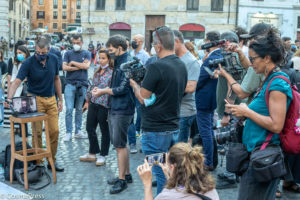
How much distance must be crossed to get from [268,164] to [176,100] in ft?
4.17

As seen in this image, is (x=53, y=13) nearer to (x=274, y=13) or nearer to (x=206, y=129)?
(x=274, y=13)

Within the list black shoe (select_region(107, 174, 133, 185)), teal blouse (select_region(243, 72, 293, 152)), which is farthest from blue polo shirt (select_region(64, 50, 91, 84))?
teal blouse (select_region(243, 72, 293, 152))

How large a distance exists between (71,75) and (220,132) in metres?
4.81

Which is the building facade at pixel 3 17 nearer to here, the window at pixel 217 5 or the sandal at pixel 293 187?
the window at pixel 217 5

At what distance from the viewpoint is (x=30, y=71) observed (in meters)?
5.70

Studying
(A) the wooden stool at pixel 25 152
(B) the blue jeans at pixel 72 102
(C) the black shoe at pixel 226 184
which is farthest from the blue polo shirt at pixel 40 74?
(C) the black shoe at pixel 226 184

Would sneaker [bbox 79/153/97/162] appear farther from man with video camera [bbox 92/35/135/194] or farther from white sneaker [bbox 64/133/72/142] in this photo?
white sneaker [bbox 64/133/72/142]

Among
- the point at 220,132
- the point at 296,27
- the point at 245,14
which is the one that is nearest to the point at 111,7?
the point at 245,14

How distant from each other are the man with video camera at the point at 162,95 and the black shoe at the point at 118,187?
1209 millimetres

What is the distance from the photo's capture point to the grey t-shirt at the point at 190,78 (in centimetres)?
496

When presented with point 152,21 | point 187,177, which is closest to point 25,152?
point 187,177

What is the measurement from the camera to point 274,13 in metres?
29.9

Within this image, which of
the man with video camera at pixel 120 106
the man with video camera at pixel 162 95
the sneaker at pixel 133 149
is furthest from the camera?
the sneaker at pixel 133 149

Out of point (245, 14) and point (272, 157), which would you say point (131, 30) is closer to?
point (245, 14)
